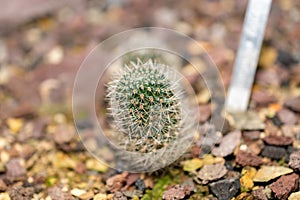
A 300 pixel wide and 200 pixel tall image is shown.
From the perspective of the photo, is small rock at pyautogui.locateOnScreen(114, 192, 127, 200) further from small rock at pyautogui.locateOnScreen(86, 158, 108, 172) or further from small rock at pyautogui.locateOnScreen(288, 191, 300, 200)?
small rock at pyautogui.locateOnScreen(288, 191, 300, 200)

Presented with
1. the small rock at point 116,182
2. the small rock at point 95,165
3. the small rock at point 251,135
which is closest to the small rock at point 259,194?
the small rock at point 251,135

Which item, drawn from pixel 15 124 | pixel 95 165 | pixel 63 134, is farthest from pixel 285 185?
pixel 15 124

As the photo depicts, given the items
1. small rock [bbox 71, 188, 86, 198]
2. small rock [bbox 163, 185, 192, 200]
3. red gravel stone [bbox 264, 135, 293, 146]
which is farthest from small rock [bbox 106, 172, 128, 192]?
red gravel stone [bbox 264, 135, 293, 146]

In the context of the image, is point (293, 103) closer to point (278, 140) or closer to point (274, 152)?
point (278, 140)

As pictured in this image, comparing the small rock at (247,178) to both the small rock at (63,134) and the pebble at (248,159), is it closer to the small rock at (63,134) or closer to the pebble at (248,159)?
the pebble at (248,159)

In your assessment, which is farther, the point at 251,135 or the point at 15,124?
the point at 15,124

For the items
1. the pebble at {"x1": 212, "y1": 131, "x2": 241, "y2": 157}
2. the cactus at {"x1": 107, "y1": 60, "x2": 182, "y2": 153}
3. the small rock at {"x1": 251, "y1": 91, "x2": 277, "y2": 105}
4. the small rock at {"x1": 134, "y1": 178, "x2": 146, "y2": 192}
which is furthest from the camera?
the small rock at {"x1": 251, "y1": 91, "x2": 277, "y2": 105}

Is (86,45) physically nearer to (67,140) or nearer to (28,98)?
(28,98)
